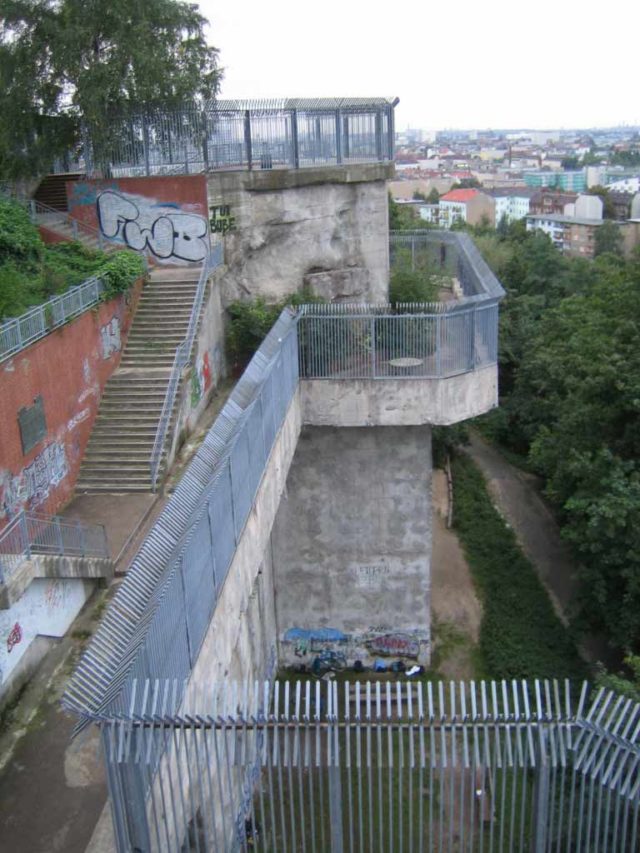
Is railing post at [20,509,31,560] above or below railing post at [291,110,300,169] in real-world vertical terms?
below

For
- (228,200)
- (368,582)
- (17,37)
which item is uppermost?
(17,37)

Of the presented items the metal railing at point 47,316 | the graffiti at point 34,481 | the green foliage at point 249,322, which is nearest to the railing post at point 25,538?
the graffiti at point 34,481

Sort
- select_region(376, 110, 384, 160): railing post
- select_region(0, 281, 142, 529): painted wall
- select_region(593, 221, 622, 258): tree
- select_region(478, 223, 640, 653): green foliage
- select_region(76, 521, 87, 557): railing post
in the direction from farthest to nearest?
1. select_region(593, 221, 622, 258): tree
2. select_region(478, 223, 640, 653): green foliage
3. select_region(376, 110, 384, 160): railing post
4. select_region(0, 281, 142, 529): painted wall
5. select_region(76, 521, 87, 557): railing post

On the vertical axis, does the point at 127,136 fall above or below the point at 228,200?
above

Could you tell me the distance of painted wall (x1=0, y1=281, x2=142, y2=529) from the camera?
499 inches

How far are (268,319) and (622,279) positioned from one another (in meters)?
13.6

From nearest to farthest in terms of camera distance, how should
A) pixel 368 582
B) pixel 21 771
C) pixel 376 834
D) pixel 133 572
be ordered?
pixel 133 572 < pixel 21 771 < pixel 376 834 < pixel 368 582

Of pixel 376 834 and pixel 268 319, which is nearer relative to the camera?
pixel 376 834

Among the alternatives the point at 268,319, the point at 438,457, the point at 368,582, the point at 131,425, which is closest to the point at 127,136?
the point at 268,319

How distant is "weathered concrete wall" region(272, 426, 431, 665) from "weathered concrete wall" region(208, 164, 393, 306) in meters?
3.96

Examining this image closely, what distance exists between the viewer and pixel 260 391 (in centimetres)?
1202

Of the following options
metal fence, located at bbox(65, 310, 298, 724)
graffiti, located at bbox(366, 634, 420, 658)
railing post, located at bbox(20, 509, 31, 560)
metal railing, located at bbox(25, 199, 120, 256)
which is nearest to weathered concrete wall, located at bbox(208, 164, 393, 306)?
metal railing, located at bbox(25, 199, 120, 256)

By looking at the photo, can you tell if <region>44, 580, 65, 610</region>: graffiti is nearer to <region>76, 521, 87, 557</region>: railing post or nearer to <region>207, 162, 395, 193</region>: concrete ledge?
<region>76, 521, 87, 557</region>: railing post

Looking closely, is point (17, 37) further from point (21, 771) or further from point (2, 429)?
point (21, 771)
